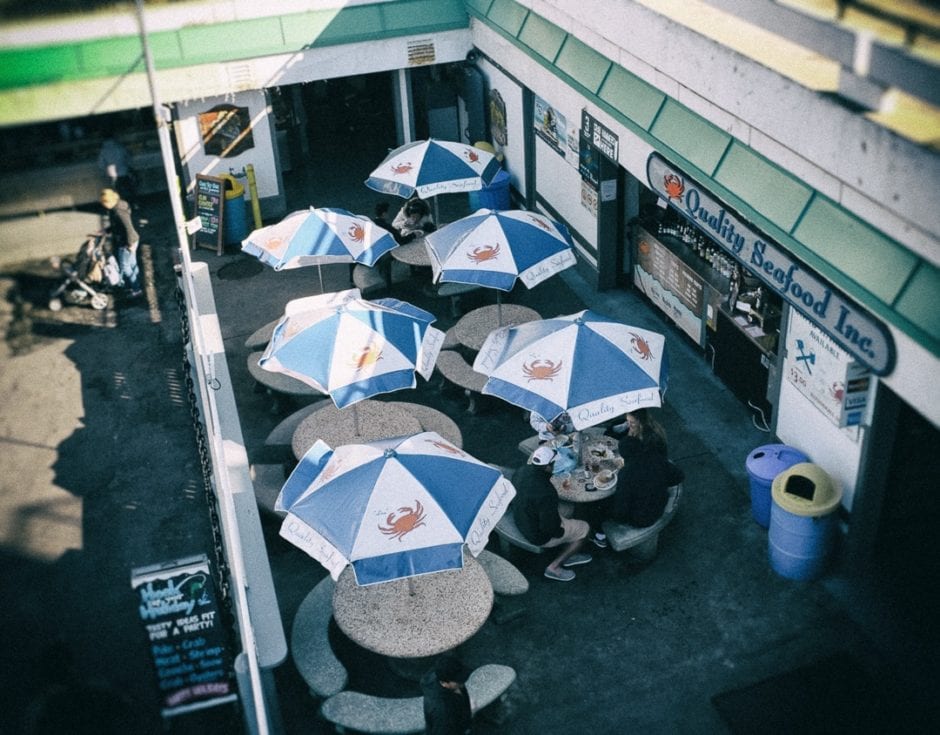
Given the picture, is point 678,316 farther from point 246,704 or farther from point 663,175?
point 246,704

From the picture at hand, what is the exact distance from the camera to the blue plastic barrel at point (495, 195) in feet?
59.6

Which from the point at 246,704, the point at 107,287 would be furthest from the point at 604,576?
the point at 107,287

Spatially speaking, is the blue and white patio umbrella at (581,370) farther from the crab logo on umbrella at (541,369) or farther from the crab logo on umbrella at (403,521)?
the crab logo on umbrella at (403,521)

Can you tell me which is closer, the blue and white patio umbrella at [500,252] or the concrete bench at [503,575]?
the concrete bench at [503,575]

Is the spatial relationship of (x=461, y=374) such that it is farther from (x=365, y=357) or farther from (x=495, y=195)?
(x=495, y=195)

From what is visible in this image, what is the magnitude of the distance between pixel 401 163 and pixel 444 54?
463 cm

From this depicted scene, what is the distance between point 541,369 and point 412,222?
22.4 ft

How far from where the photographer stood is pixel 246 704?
8023 mm

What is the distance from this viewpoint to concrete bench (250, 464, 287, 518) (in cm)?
1119

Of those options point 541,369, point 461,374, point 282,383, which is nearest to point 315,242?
point 282,383

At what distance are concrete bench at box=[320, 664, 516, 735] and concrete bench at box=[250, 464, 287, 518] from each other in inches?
112

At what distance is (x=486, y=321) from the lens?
13.9 m

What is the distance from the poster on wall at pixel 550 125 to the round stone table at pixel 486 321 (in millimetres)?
3775

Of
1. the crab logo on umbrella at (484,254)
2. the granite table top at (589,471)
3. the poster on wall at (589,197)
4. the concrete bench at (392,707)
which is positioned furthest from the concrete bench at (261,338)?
the concrete bench at (392,707)
